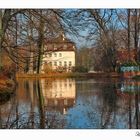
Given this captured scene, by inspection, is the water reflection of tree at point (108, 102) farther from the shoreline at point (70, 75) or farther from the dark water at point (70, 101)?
the shoreline at point (70, 75)

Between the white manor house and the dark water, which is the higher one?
the white manor house

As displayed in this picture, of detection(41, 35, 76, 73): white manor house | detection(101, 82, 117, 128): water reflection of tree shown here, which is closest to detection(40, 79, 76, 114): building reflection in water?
detection(41, 35, 76, 73): white manor house

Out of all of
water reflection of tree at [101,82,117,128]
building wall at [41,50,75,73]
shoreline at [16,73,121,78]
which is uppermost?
building wall at [41,50,75,73]

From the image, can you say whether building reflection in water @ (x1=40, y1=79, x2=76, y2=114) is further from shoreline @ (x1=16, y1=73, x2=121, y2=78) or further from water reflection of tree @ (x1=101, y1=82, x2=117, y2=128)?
water reflection of tree @ (x1=101, y1=82, x2=117, y2=128)

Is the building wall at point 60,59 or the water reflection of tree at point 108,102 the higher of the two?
the building wall at point 60,59

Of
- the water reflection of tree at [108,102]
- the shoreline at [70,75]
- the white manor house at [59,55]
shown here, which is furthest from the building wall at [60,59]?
the water reflection of tree at [108,102]
